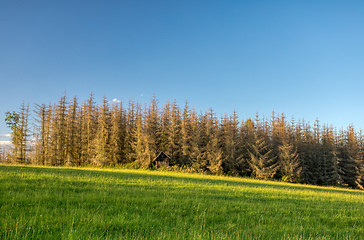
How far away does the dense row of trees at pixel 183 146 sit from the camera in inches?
1693

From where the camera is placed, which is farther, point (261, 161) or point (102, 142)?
point (102, 142)

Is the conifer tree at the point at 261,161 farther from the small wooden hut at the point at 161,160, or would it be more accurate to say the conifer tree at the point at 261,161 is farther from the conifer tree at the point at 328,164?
the small wooden hut at the point at 161,160

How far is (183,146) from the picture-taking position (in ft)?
144

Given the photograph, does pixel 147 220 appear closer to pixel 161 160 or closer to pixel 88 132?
pixel 161 160

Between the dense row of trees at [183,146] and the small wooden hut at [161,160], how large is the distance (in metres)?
1.52

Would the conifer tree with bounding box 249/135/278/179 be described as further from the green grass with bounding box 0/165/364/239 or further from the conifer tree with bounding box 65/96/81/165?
the conifer tree with bounding box 65/96/81/165

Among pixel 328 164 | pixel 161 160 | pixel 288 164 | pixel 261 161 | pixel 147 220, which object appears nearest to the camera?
pixel 147 220

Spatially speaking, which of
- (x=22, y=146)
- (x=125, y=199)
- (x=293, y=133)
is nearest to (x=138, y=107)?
(x=22, y=146)

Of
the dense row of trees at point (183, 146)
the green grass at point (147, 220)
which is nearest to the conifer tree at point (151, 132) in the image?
the dense row of trees at point (183, 146)

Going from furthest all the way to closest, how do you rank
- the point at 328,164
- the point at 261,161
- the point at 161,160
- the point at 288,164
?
the point at 328,164, the point at 288,164, the point at 161,160, the point at 261,161

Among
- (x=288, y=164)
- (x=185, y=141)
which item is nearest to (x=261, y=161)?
(x=288, y=164)

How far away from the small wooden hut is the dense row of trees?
152 centimetres

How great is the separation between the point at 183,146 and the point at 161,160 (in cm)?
539

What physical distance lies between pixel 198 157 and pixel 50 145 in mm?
35527
